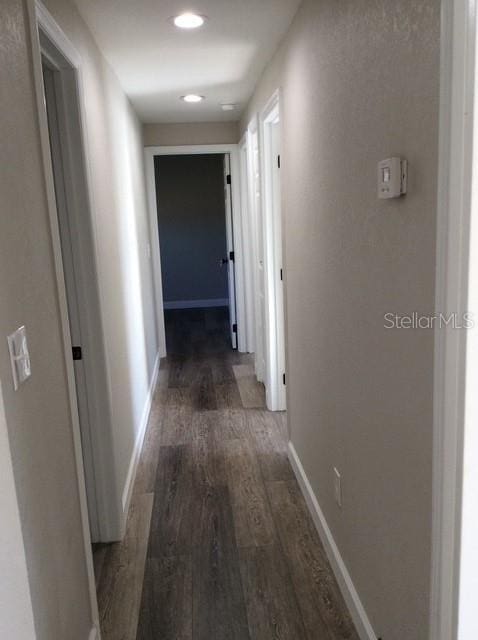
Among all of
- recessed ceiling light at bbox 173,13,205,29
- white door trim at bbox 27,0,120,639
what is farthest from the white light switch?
recessed ceiling light at bbox 173,13,205,29

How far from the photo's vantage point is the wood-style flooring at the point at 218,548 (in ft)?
6.36

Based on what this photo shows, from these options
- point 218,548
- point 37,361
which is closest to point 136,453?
point 218,548

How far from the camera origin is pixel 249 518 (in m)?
2.59

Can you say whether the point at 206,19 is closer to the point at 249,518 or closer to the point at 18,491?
the point at 18,491

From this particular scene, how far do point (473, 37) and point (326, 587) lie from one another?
1917 mm

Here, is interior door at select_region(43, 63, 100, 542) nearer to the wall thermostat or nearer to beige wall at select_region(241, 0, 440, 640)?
beige wall at select_region(241, 0, 440, 640)

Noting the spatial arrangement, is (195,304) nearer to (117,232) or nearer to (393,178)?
(117,232)

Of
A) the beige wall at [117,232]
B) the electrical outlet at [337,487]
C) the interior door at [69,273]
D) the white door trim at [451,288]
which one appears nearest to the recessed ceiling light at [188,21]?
the beige wall at [117,232]

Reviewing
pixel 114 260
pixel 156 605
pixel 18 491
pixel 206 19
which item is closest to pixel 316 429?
pixel 156 605

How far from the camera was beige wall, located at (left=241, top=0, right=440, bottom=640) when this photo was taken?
3.89 feet

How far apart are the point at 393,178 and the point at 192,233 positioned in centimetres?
701

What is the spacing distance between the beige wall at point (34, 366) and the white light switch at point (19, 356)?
0.02 metres

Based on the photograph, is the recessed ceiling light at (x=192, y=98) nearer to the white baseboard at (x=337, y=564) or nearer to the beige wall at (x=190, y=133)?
the beige wall at (x=190, y=133)

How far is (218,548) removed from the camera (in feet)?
7.77
